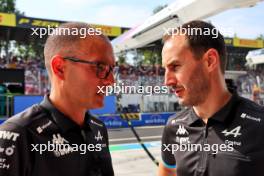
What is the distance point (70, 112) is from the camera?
205 centimetres

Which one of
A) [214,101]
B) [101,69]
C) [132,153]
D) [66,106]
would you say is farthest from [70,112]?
[132,153]

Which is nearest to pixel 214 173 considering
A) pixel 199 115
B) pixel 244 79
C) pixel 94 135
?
pixel 199 115

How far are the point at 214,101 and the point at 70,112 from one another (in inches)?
33.8

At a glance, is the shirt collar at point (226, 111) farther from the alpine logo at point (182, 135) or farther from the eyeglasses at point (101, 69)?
the eyeglasses at point (101, 69)

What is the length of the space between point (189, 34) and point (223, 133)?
609mm

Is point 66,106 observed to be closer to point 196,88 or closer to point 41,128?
point 41,128

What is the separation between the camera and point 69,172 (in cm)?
188

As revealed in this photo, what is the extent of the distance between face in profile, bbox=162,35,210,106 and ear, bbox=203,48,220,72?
0.03 metres

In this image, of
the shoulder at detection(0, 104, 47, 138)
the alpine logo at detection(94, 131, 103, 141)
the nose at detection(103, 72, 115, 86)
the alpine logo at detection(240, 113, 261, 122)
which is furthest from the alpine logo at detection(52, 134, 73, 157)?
the alpine logo at detection(240, 113, 261, 122)

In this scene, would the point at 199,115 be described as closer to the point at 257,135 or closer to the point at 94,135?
the point at 257,135

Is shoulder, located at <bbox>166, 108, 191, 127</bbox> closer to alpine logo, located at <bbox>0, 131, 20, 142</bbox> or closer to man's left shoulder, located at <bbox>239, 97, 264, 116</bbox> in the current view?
man's left shoulder, located at <bbox>239, 97, 264, 116</bbox>

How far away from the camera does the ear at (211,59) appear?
215cm

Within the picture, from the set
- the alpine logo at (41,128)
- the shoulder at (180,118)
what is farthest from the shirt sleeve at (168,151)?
the alpine logo at (41,128)

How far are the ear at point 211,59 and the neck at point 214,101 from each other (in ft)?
0.41
